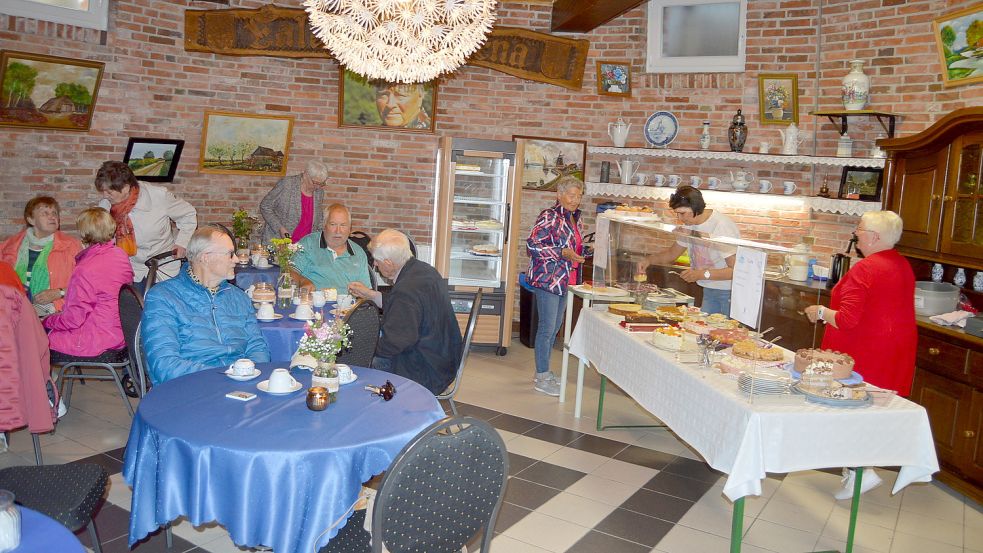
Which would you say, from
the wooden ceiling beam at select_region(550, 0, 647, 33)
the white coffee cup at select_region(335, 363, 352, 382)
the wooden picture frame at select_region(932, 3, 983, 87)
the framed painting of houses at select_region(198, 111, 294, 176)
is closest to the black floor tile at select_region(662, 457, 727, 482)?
the white coffee cup at select_region(335, 363, 352, 382)

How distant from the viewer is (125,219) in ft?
18.7

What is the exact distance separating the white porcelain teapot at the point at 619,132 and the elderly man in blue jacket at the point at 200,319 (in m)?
4.78

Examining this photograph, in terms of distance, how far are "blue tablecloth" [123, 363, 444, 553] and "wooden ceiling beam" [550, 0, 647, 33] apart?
490 cm

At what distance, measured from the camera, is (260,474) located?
8.08 ft

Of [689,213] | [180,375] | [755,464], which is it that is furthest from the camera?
[689,213]

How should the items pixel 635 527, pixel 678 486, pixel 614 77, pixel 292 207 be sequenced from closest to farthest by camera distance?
pixel 635 527, pixel 678 486, pixel 292 207, pixel 614 77

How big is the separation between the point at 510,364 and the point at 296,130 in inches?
123

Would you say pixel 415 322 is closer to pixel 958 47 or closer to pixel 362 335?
pixel 362 335

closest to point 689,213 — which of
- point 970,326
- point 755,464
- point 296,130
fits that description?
point 970,326

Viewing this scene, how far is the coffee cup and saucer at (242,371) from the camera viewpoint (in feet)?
10.4

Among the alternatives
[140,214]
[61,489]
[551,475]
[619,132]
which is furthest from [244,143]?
[61,489]

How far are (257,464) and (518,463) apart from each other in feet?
7.56

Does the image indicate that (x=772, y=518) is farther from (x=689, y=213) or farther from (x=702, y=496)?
(x=689, y=213)

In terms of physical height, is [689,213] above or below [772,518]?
above
